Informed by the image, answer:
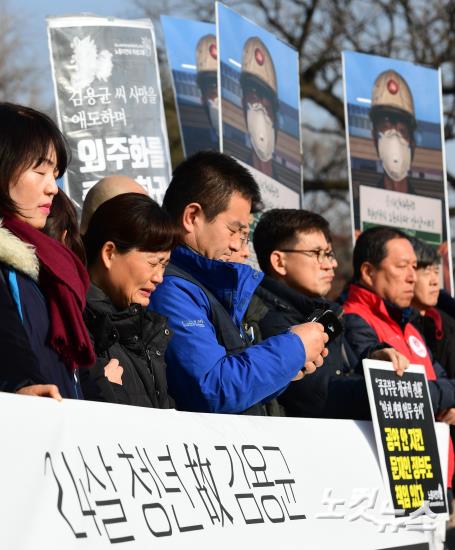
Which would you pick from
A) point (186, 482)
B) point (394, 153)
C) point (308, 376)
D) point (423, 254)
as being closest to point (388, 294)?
point (423, 254)

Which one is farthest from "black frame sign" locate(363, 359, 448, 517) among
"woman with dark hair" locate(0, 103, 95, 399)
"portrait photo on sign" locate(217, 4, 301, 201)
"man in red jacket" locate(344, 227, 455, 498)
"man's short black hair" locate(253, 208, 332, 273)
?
"portrait photo on sign" locate(217, 4, 301, 201)

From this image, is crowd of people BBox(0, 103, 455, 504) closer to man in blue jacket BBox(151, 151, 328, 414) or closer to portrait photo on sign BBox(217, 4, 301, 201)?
man in blue jacket BBox(151, 151, 328, 414)

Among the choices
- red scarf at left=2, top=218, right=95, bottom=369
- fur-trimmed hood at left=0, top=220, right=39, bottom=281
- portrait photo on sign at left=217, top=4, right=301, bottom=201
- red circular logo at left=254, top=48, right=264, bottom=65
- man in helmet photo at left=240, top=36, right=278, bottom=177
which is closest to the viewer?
fur-trimmed hood at left=0, top=220, right=39, bottom=281

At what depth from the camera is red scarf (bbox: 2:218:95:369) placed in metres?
3.12

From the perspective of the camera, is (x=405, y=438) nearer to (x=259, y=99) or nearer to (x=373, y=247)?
(x=373, y=247)

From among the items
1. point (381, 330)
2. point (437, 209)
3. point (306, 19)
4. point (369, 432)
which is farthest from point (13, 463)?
point (306, 19)

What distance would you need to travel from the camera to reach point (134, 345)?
385cm

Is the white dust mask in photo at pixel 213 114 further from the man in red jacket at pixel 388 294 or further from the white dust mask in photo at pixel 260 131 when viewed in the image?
the man in red jacket at pixel 388 294

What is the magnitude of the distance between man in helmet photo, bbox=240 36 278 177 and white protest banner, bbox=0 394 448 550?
313 cm

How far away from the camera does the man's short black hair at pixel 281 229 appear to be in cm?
532

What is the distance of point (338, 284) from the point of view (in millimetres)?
23703

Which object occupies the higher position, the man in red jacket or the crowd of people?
the crowd of people

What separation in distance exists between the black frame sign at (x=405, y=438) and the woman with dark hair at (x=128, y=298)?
0.94 meters

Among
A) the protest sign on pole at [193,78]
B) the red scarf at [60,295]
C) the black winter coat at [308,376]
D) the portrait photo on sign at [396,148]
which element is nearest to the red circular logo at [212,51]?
the protest sign on pole at [193,78]
